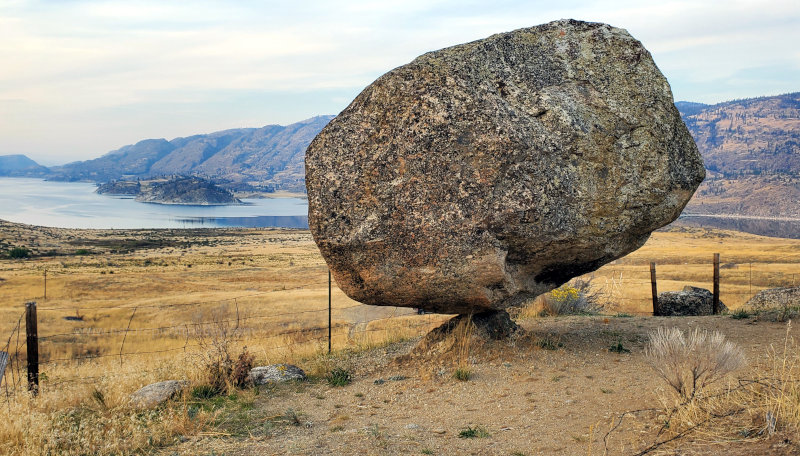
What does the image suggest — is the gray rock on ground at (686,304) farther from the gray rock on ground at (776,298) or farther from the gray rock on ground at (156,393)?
the gray rock on ground at (156,393)

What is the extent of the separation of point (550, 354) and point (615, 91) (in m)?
3.82

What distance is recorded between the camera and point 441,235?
789cm

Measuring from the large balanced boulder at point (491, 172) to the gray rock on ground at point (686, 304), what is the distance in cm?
676

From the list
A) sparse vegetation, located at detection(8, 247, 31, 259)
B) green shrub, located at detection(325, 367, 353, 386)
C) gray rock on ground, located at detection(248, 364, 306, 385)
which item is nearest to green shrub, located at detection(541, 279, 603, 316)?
green shrub, located at detection(325, 367, 353, 386)

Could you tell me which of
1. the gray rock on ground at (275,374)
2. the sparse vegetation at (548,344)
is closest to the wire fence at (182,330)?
the gray rock on ground at (275,374)

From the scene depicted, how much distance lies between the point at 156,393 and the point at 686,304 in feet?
39.0

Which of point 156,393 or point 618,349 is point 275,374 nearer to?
point 156,393

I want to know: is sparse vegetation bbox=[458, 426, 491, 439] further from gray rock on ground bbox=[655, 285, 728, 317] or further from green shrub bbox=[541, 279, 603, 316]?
gray rock on ground bbox=[655, 285, 728, 317]

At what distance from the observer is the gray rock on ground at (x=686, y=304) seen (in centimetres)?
1480

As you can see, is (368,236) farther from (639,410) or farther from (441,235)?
(639,410)

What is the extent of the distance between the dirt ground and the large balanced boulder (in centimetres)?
107

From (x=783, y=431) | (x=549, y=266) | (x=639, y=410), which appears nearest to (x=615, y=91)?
(x=549, y=266)

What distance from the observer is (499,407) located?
7188mm

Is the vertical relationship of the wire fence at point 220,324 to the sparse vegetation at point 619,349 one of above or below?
below
